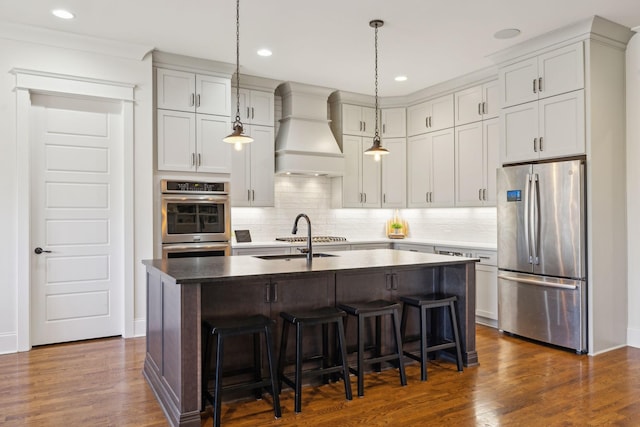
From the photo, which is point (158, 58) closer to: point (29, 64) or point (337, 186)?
point (29, 64)

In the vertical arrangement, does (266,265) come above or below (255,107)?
below

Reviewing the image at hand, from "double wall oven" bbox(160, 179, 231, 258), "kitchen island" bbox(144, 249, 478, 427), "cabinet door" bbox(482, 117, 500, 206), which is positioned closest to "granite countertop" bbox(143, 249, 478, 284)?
"kitchen island" bbox(144, 249, 478, 427)

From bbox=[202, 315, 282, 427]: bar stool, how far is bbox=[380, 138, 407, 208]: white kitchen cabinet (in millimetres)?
3827

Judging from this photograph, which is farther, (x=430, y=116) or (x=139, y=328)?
(x=430, y=116)

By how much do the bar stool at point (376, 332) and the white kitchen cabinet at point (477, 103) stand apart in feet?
9.44

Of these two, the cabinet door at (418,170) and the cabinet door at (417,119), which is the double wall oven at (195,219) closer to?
the cabinet door at (418,170)

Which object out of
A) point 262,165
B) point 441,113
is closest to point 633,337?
point 441,113

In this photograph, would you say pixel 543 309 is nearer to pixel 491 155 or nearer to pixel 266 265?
pixel 491 155

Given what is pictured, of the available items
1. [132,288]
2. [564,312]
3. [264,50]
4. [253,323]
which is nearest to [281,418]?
[253,323]

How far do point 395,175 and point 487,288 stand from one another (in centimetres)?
208

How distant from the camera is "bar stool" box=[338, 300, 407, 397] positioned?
125 inches

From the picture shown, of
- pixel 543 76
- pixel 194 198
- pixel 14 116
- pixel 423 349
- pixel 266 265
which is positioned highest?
pixel 543 76

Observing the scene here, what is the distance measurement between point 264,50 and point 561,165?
3.03 metres

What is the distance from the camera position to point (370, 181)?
21.2 feet
